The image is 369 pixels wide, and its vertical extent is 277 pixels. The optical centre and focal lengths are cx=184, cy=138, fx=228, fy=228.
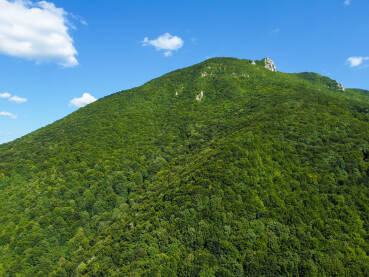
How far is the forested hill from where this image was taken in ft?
160

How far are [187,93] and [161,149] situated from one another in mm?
62705

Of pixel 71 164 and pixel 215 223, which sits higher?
pixel 71 164

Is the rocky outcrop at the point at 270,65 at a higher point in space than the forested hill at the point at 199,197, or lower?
higher

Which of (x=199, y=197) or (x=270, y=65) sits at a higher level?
(x=270, y=65)

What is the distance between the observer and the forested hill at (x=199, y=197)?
160ft

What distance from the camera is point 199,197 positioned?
58812 millimetres

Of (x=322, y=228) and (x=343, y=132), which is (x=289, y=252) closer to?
(x=322, y=228)

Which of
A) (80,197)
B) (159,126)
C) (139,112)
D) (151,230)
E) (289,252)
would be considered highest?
(139,112)

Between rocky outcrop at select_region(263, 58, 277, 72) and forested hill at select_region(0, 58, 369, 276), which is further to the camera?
rocky outcrop at select_region(263, 58, 277, 72)

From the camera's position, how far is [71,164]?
96.6 meters

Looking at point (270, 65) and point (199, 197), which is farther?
point (270, 65)

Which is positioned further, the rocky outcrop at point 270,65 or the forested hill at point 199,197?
the rocky outcrop at point 270,65

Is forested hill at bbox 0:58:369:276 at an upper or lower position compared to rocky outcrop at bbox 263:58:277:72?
lower

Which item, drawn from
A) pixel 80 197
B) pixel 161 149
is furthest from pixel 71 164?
pixel 161 149
